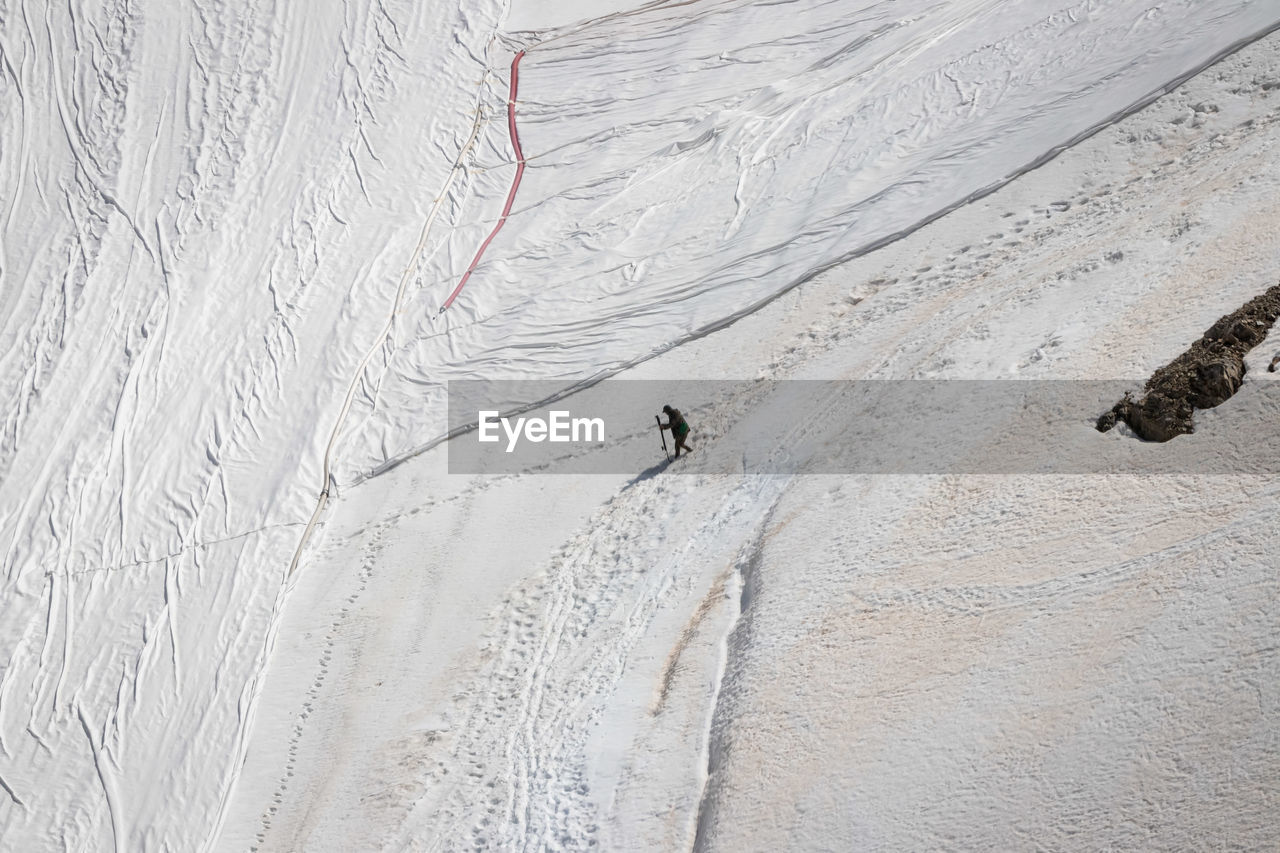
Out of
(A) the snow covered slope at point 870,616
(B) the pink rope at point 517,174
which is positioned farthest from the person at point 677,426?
(B) the pink rope at point 517,174

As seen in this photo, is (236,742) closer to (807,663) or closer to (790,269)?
(807,663)

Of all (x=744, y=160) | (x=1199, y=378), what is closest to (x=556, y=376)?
(x=744, y=160)

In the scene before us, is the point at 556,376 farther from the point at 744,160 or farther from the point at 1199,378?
the point at 1199,378

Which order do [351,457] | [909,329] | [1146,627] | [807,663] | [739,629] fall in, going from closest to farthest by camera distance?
[1146,627]
[807,663]
[739,629]
[909,329]
[351,457]

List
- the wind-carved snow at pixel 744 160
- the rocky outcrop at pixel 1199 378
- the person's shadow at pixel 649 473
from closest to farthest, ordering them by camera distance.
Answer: the rocky outcrop at pixel 1199 378, the person's shadow at pixel 649 473, the wind-carved snow at pixel 744 160

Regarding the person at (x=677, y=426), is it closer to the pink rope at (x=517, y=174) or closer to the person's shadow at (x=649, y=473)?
the person's shadow at (x=649, y=473)

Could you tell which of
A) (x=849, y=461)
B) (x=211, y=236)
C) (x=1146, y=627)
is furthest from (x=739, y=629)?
(x=211, y=236)
